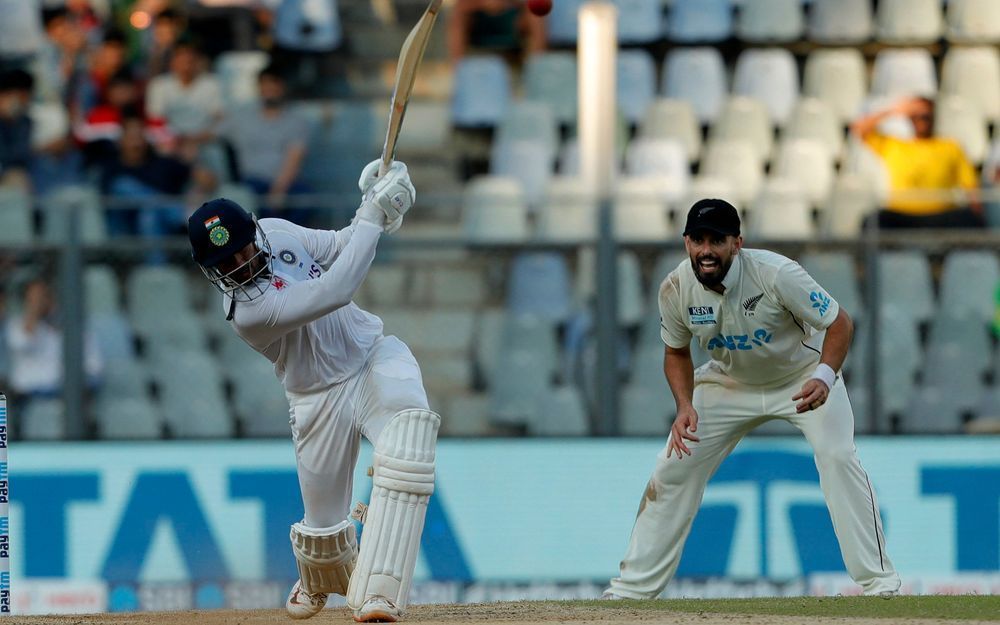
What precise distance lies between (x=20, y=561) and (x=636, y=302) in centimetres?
386

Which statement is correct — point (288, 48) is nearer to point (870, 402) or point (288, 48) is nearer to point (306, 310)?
point (870, 402)

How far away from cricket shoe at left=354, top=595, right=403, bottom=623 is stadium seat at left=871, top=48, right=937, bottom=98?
7697 millimetres

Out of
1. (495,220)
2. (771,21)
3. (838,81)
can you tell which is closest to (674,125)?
(838,81)

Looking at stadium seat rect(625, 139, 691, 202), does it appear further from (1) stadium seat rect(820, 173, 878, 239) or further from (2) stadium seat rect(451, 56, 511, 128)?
(1) stadium seat rect(820, 173, 878, 239)

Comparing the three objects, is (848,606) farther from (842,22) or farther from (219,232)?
(842,22)

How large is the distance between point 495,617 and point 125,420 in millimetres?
3943

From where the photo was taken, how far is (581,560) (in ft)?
32.6

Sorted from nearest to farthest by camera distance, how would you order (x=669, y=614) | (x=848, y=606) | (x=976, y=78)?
(x=669, y=614) < (x=848, y=606) < (x=976, y=78)

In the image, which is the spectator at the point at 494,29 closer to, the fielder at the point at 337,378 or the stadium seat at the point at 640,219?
the stadium seat at the point at 640,219

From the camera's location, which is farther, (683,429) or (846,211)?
(846,211)

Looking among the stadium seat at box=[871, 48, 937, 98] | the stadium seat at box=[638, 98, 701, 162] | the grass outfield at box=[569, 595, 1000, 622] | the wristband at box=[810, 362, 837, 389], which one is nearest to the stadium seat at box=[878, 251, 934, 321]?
the stadium seat at box=[638, 98, 701, 162]

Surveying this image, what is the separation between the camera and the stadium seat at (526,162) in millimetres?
12102

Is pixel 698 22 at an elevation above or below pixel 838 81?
above

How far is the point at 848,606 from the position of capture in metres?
6.80
